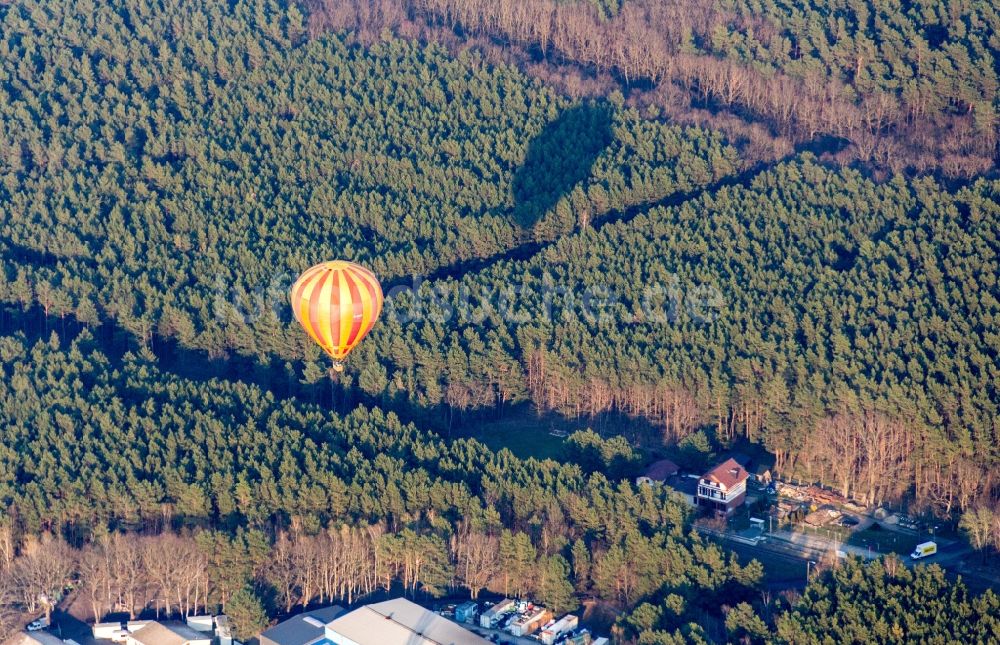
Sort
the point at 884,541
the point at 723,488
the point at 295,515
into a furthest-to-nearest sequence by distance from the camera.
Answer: the point at 723,488 → the point at 884,541 → the point at 295,515

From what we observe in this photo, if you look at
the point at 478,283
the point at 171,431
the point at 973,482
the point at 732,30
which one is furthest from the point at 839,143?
the point at 171,431

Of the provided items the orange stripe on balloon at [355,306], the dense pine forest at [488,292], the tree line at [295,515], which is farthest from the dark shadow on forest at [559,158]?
the tree line at [295,515]

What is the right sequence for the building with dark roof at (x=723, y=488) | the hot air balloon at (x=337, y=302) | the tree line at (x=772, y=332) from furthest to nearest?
the hot air balloon at (x=337, y=302) → the tree line at (x=772, y=332) → the building with dark roof at (x=723, y=488)

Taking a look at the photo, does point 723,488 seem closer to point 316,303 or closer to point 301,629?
point 316,303

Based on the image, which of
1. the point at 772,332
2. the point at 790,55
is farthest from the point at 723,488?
the point at 790,55

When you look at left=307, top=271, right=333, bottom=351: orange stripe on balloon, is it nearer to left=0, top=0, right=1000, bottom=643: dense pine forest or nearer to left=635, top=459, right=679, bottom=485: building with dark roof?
left=0, top=0, right=1000, bottom=643: dense pine forest

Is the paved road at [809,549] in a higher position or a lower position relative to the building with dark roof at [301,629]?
higher

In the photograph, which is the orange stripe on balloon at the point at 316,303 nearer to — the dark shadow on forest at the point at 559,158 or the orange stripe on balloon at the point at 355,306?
the orange stripe on balloon at the point at 355,306
